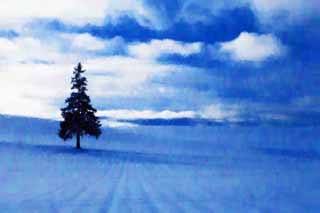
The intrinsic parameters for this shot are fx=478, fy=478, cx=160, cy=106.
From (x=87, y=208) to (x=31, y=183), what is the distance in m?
6.35

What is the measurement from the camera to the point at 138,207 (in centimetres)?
995

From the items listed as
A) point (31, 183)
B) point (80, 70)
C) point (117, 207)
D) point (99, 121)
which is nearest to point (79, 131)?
point (99, 121)

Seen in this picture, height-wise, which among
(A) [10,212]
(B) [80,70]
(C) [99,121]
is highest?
(B) [80,70]

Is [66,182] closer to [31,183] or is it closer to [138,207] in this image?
[31,183]

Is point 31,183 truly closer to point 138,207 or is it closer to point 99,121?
point 138,207

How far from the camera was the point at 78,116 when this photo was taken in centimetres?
4025

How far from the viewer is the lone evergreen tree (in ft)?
132

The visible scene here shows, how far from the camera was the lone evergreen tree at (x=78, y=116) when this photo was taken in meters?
40.1

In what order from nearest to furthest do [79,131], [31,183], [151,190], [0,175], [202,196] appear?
[202,196]
[151,190]
[31,183]
[0,175]
[79,131]

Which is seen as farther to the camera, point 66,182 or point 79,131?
point 79,131

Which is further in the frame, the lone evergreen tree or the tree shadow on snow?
the lone evergreen tree

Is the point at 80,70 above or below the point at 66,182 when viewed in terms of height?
above

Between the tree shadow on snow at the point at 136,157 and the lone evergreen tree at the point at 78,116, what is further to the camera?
the lone evergreen tree at the point at 78,116

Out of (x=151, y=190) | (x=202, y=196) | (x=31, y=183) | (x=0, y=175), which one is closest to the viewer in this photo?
(x=202, y=196)
